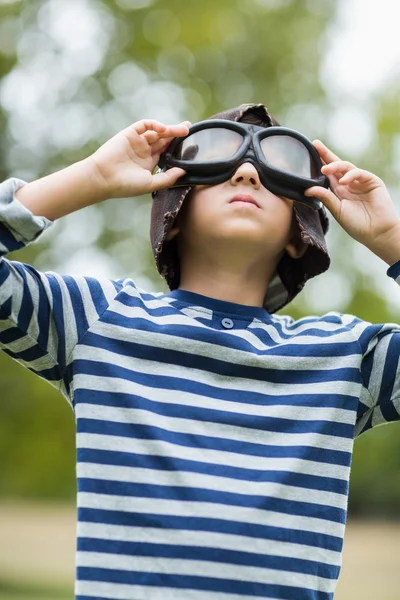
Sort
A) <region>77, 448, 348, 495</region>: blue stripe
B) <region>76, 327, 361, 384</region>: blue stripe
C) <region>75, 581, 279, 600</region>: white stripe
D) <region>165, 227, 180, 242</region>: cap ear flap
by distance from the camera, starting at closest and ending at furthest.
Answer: <region>75, 581, 279, 600</region>: white stripe, <region>77, 448, 348, 495</region>: blue stripe, <region>76, 327, 361, 384</region>: blue stripe, <region>165, 227, 180, 242</region>: cap ear flap

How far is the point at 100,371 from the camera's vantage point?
6.98 feet

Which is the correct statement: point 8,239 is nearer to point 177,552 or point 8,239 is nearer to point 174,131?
point 174,131

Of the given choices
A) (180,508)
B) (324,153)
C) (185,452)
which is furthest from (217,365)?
(324,153)

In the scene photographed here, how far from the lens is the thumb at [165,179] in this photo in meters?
2.35

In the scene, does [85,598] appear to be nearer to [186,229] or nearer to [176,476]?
[176,476]

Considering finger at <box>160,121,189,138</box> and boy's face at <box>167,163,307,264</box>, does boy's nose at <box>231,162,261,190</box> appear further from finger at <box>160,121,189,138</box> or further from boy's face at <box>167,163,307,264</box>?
finger at <box>160,121,189,138</box>

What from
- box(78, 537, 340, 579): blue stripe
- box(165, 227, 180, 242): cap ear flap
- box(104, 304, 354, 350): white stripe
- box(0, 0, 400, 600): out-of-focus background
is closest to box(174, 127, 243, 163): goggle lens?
box(165, 227, 180, 242): cap ear flap

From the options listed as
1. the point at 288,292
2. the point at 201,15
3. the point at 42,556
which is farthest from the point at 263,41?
the point at 288,292

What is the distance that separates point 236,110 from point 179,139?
26 cm

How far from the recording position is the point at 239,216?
7.70 feet

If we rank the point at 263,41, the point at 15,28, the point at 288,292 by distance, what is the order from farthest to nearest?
1. the point at 263,41
2. the point at 15,28
3. the point at 288,292

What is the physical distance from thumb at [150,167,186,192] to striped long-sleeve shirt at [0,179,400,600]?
269mm

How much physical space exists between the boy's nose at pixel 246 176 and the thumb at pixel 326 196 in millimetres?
154

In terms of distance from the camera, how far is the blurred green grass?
9.91 metres
